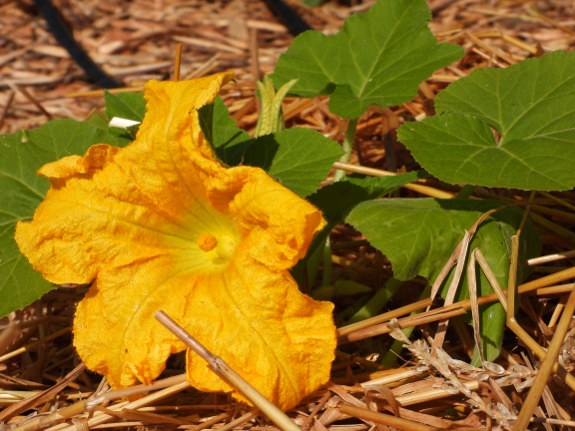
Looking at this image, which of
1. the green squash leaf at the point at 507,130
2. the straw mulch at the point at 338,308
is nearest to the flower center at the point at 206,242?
the straw mulch at the point at 338,308

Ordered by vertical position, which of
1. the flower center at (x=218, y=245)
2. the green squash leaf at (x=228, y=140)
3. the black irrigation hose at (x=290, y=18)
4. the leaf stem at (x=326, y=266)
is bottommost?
the leaf stem at (x=326, y=266)

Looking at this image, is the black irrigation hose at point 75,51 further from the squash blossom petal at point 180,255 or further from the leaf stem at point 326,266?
the squash blossom petal at point 180,255

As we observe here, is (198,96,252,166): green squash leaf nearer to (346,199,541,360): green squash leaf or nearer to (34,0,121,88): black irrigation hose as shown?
(346,199,541,360): green squash leaf

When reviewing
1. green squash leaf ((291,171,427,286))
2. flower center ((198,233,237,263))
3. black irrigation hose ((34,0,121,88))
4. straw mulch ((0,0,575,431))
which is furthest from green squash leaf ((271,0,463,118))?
black irrigation hose ((34,0,121,88))

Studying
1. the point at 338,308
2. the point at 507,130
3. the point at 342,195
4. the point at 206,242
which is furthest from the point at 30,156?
the point at 507,130

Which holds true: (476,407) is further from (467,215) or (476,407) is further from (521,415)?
(467,215)

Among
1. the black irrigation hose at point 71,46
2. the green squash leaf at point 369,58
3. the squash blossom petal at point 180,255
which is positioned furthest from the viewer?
the black irrigation hose at point 71,46
